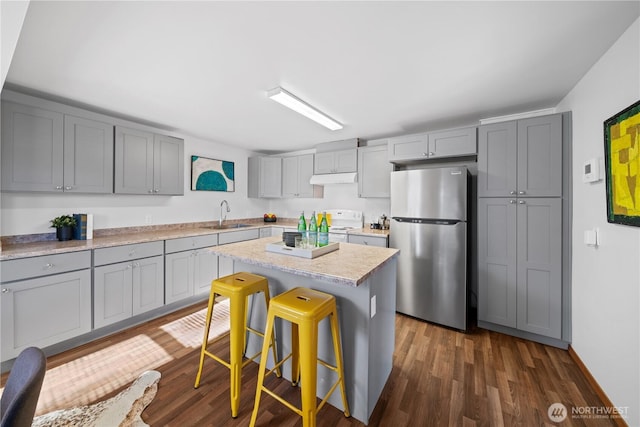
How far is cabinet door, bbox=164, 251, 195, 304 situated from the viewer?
303cm

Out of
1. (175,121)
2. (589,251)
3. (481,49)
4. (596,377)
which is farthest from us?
(175,121)

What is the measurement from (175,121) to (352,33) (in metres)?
2.64

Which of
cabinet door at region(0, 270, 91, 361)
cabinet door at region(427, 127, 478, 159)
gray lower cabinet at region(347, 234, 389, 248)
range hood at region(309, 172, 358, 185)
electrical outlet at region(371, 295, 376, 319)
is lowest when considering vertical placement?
cabinet door at region(0, 270, 91, 361)

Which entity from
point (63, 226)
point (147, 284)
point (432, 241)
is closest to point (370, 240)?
point (432, 241)

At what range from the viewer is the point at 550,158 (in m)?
2.38

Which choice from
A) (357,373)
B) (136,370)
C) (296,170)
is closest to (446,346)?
(357,373)

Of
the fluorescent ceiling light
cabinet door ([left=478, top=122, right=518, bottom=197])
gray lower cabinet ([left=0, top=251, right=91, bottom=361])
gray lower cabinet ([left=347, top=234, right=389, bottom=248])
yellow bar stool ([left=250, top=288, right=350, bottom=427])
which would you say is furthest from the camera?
gray lower cabinet ([left=347, top=234, right=389, bottom=248])

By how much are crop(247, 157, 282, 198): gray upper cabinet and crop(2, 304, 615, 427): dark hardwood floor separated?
→ 9.07ft

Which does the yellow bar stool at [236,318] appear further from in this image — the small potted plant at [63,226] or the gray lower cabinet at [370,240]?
the small potted plant at [63,226]

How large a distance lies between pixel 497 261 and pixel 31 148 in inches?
186

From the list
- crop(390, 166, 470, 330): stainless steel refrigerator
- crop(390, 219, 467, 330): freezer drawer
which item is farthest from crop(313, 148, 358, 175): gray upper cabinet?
crop(390, 219, 467, 330): freezer drawer

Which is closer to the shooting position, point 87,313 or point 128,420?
point 128,420

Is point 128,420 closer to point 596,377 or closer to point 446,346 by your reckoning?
point 446,346

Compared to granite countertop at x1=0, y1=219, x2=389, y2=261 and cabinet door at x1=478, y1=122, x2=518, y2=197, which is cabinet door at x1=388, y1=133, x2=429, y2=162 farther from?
granite countertop at x1=0, y1=219, x2=389, y2=261
